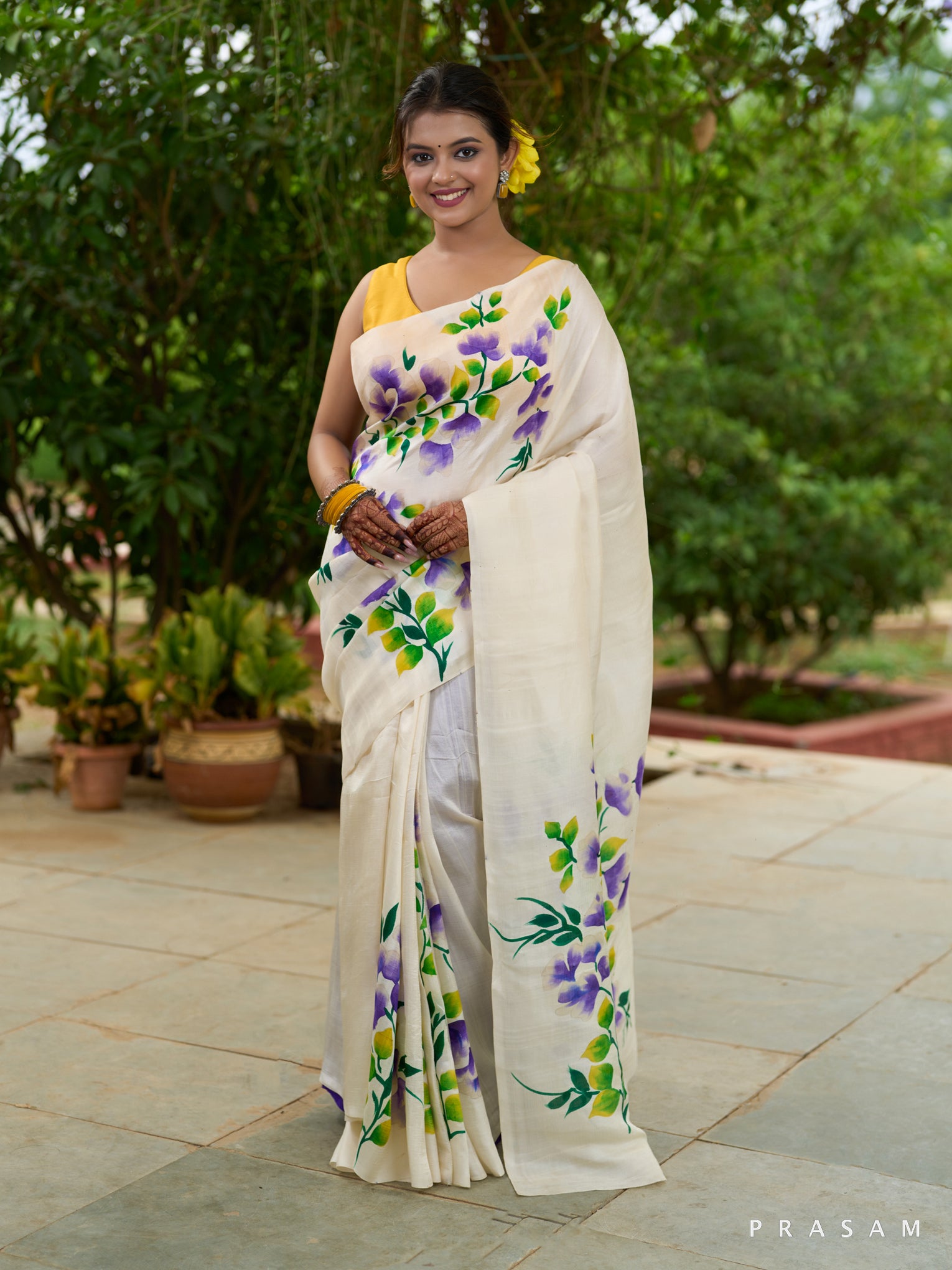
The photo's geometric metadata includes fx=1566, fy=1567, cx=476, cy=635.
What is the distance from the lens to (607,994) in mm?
2752

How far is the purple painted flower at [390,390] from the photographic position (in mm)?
2756

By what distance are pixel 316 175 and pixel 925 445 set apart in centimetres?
475

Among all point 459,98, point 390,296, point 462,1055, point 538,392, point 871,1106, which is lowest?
point 871,1106

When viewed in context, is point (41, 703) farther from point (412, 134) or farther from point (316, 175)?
point (412, 134)

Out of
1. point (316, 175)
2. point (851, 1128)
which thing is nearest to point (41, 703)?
point (316, 175)

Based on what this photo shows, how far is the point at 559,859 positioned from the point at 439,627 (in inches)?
17.9

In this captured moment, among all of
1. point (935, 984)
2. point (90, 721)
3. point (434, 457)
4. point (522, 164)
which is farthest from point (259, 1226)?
point (90, 721)

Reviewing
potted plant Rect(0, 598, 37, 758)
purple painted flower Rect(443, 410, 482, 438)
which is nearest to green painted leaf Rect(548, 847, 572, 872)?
purple painted flower Rect(443, 410, 482, 438)

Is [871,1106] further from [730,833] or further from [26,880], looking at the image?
[26,880]

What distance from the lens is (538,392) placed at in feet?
9.00

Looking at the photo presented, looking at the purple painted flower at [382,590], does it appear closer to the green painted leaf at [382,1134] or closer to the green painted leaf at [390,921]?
the green painted leaf at [390,921]

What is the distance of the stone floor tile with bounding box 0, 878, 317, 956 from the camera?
4133 millimetres

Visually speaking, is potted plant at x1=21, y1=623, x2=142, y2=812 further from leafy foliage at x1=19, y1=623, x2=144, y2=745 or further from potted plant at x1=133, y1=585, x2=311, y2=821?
potted plant at x1=133, y1=585, x2=311, y2=821

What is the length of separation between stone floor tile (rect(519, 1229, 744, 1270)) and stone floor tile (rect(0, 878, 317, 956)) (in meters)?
1.74
